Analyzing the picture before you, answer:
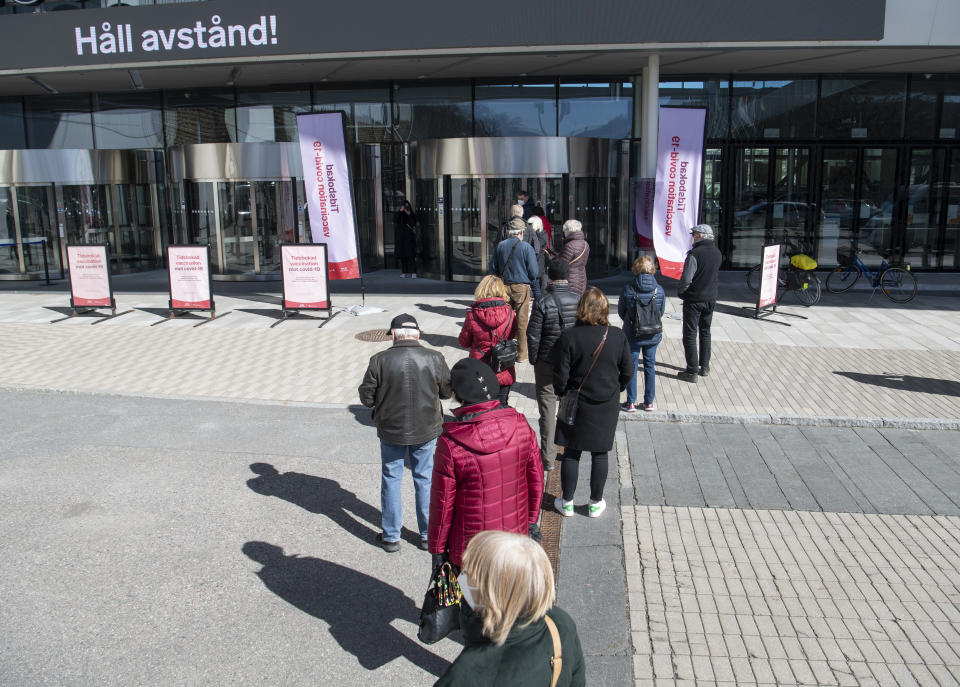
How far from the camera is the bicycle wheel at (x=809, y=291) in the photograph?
1449 centimetres

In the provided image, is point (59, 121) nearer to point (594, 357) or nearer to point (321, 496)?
point (321, 496)

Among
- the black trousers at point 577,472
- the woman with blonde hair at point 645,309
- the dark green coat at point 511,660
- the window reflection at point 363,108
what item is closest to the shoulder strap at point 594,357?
the black trousers at point 577,472

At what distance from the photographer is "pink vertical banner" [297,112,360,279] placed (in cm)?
1366

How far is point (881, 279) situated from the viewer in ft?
50.9

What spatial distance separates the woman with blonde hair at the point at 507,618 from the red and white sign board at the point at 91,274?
13147 mm

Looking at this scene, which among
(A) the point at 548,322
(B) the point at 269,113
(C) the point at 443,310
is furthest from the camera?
(B) the point at 269,113

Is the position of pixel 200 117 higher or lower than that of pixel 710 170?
higher

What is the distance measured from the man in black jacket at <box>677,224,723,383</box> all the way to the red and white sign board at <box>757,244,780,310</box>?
3.88m

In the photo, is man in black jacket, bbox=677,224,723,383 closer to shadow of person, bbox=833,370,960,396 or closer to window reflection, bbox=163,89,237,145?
shadow of person, bbox=833,370,960,396

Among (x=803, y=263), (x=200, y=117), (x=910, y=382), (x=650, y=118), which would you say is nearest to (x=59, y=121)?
(x=200, y=117)

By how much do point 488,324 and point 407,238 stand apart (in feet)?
38.5

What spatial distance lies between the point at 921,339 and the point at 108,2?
668 inches

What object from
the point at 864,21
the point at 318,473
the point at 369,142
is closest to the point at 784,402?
the point at 318,473

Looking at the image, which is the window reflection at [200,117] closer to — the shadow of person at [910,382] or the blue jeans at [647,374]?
the blue jeans at [647,374]
